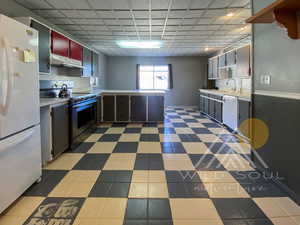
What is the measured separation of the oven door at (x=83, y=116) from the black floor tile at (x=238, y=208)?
2.60 metres

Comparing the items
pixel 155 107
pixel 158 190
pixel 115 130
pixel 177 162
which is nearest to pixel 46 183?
pixel 158 190

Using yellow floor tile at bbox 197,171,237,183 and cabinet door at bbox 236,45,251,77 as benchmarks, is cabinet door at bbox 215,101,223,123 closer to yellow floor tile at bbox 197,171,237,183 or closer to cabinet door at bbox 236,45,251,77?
cabinet door at bbox 236,45,251,77

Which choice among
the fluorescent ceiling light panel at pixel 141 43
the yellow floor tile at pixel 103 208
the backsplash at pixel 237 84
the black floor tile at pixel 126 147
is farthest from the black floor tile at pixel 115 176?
the fluorescent ceiling light panel at pixel 141 43

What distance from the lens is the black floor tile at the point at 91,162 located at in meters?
2.91

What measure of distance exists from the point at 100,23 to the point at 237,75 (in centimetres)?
335

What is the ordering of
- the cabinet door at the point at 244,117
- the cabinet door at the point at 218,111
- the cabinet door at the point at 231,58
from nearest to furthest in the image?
the cabinet door at the point at 244,117 → the cabinet door at the point at 231,58 → the cabinet door at the point at 218,111

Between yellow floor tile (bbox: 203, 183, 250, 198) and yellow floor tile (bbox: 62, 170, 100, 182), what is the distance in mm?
1287

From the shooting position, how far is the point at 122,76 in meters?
9.69

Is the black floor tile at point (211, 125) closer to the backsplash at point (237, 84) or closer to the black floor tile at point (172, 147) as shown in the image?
the backsplash at point (237, 84)

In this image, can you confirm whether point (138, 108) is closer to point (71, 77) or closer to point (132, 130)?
point (132, 130)

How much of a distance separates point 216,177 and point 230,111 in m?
2.67

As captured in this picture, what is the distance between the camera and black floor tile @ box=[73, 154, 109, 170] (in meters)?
2.91

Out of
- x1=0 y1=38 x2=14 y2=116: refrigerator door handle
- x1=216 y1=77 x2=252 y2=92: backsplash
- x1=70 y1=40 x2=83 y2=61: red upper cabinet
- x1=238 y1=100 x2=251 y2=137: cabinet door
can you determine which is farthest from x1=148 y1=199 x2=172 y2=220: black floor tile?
x1=216 y1=77 x2=252 y2=92: backsplash

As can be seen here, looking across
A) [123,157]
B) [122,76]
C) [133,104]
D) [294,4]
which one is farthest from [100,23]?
[122,76]
